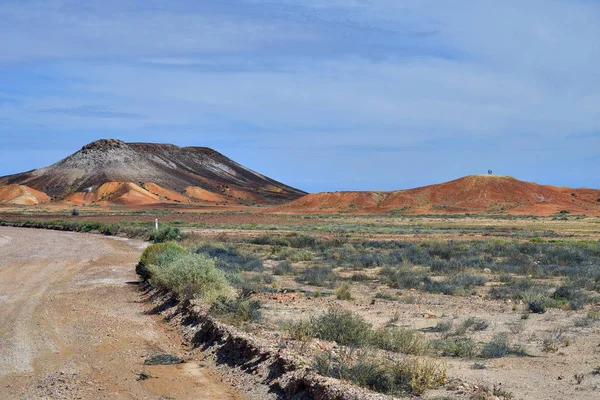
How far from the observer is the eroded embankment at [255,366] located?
800 centimetres

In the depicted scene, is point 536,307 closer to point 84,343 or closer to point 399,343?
point 399,343

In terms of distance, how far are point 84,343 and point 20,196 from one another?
136 m

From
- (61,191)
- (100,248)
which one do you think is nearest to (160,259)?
(100,248)

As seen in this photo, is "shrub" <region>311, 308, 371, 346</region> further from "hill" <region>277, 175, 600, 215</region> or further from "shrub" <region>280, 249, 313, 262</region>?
"hill" <region>277, 175, 600, 215</region>

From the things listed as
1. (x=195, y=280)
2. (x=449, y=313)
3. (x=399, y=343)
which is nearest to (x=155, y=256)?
(x=195, y=280)

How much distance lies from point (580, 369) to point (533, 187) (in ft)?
347

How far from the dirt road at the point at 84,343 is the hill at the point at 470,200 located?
82571 mm

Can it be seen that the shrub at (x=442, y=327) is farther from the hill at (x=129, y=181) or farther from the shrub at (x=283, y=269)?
the hill at (x=129, y=181)

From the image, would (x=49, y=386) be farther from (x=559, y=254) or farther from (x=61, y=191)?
(x=61, y=191)

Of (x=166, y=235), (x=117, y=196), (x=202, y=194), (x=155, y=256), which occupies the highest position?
(x=202, y=194)

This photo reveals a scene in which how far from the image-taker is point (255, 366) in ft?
32.4

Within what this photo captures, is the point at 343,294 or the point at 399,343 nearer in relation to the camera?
the point at 399,343

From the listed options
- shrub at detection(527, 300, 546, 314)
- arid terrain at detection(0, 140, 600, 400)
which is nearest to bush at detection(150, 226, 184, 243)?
arid terrain at detection(0, 140, 600, 400)

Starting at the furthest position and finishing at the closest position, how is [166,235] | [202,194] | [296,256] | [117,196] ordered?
[202,194] < [117,196] < [166,235] < [296,256]
